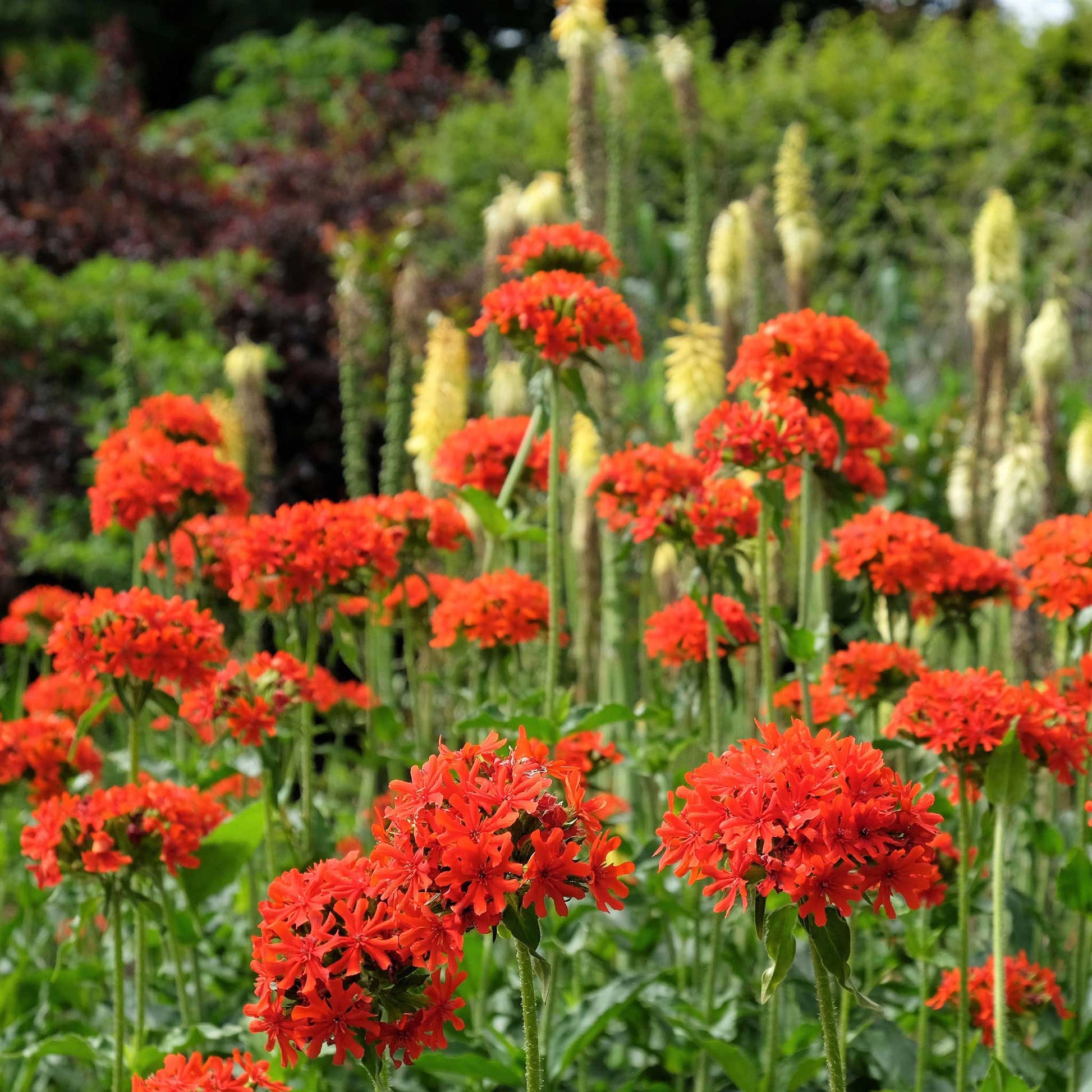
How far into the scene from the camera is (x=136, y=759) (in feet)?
8.29

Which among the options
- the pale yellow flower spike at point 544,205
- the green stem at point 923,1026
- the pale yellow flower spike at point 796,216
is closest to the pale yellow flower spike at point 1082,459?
the pale yellow flower spike at point 796,216

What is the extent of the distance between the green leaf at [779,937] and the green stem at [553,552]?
1.23m

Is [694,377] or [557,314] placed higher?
[557,314]

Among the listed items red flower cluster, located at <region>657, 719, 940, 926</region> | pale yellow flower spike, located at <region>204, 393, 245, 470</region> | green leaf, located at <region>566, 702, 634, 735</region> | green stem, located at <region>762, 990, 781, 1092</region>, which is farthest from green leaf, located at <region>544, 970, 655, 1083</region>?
pale yellow flower spike, located at <region>204, 393, 245, 470</region>

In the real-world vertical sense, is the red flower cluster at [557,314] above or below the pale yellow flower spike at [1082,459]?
above

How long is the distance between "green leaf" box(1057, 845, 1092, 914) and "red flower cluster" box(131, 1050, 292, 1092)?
141 centimetres

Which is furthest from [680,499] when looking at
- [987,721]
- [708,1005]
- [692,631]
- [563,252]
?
[708,1005]

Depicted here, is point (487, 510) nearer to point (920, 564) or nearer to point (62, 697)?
point (920, 564)

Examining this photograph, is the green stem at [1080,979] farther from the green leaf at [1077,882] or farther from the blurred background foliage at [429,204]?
the blurred background foliage at [429,204]

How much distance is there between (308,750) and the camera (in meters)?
2.73

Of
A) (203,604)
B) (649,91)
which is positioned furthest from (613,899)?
(649,91)

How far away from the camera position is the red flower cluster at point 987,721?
2.06 meters

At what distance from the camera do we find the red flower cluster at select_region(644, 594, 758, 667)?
2.84 m

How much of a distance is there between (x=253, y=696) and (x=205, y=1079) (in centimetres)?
108
